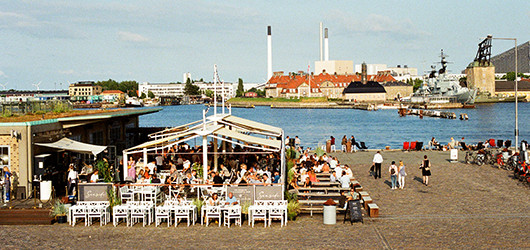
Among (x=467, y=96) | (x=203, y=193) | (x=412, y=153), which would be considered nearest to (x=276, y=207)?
(x=203, y=193)

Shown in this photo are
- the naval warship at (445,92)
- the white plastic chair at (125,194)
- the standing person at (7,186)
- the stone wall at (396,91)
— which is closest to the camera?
the white plastic chair at (125,194)

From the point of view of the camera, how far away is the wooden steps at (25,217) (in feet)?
45.9

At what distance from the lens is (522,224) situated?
44.2 ft

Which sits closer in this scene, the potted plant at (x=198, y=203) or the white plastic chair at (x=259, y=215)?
the white plastic chair at (x=259, y=215)

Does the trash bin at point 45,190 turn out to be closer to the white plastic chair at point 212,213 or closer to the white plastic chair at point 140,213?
the white plastic chair at point 140,213

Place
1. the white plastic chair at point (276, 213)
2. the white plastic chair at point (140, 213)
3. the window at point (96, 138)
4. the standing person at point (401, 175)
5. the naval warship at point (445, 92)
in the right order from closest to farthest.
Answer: the white plastic chair at point (276, 213) → the white plastic chair at point (140, 213) → the standing person at point (401, 175) → the window at point (96, 138) → the naval warship at point (445, 92)

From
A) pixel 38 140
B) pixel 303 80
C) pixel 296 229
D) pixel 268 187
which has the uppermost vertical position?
pixel 303 80

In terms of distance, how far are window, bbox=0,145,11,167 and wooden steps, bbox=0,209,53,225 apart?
8.79ft

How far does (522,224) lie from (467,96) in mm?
154989

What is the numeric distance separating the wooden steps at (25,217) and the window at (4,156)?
2.68 m

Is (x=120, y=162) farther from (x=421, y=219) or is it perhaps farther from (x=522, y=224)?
(x=522, y=224)

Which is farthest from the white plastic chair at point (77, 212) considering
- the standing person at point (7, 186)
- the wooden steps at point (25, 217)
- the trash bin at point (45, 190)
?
the standing person at point (7, 186)

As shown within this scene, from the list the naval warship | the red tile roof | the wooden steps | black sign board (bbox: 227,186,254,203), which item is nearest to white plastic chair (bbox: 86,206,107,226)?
the wooden steps

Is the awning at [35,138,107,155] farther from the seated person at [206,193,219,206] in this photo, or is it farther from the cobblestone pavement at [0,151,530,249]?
the seated person at [206,193,219,206]
